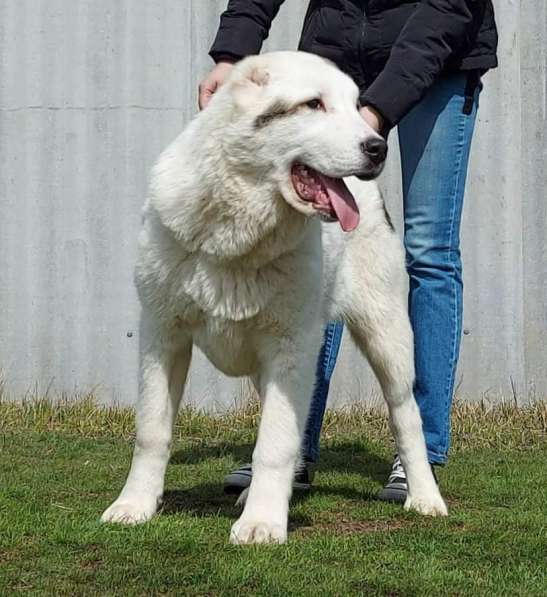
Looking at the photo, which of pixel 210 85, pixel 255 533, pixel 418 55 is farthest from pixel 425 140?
pixel 255 533

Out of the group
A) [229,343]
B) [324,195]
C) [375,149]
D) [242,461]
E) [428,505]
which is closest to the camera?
[375,149]

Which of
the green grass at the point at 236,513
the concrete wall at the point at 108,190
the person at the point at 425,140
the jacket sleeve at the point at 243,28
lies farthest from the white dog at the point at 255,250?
the concrete wall at the point at 108,190

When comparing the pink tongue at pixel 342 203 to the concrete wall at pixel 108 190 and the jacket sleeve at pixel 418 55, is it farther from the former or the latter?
the concrete wall at pixel 108 190

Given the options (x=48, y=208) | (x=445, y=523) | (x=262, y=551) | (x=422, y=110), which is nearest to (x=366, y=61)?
(x=422, y=110)

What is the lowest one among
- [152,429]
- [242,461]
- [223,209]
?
[242,461]

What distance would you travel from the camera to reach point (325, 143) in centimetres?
346

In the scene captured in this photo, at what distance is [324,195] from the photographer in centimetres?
355

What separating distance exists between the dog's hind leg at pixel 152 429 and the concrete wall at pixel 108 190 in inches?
103

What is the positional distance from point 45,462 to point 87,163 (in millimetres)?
1997

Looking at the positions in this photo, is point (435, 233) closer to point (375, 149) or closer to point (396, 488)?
point (396, 488)

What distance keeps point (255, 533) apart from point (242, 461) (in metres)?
1.84

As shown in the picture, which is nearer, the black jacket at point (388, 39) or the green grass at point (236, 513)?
the green grass at point (236, 513)

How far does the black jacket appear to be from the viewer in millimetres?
4047

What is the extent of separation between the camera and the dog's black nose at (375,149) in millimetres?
3434
